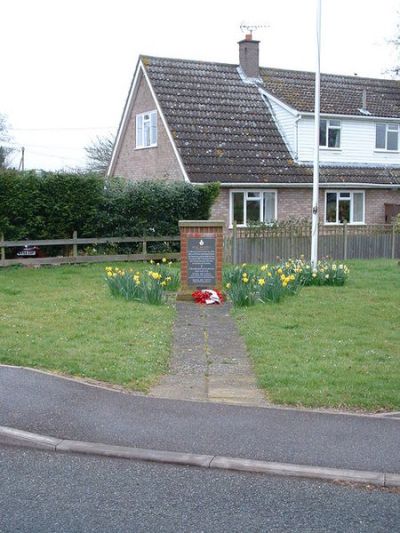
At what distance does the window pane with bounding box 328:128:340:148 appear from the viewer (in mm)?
32156

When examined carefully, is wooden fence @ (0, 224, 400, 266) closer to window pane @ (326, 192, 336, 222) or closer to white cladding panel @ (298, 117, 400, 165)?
window pane @ (326, 192, 336, 222)

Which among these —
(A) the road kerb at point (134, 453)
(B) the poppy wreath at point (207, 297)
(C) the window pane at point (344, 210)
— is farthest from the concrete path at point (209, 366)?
(C) the window pane at point (344, 210)

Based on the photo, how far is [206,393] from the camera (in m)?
8.29

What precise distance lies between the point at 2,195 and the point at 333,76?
1953 centimetres

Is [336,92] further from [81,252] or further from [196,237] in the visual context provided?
[196,237]

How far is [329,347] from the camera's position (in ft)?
34.1

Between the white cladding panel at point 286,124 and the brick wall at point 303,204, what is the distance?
5.72 feet

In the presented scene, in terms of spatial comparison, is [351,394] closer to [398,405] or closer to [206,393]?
[398,405]

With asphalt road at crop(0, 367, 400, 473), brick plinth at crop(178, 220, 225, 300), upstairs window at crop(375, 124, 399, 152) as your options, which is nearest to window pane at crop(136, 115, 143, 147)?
upstairs window at crop(375, 124, 399, 152)

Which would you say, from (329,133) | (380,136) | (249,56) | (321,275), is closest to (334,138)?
(329,133)

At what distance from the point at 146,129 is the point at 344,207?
8747 mm

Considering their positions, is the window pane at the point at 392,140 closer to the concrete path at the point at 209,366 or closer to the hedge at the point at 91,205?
the hedge at the point at 91,205

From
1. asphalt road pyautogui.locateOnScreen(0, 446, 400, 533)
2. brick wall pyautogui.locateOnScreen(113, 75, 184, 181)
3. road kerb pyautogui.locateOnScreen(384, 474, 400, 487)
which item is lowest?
asphalt road pyautogui.locateOnScreen(0, 446, 400, 533)

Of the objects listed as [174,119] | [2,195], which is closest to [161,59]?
[174,119]
